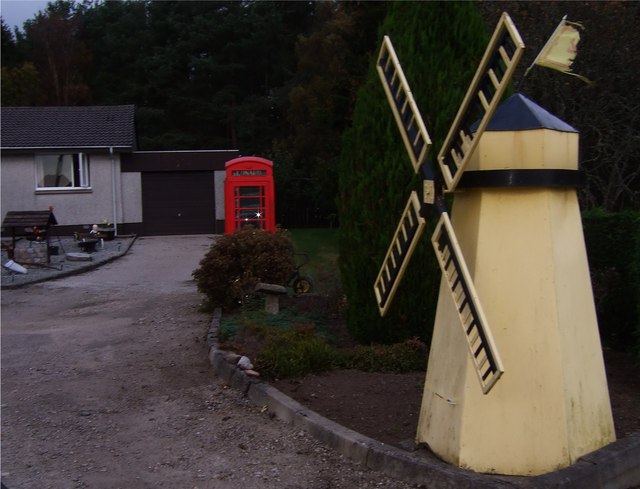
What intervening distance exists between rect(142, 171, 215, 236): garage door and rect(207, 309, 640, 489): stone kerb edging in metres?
22.7

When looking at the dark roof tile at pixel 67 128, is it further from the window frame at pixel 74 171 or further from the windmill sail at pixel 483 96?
the windmill sail at pixel 483 96

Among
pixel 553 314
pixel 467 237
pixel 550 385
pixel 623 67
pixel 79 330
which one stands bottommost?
pixel 79 330

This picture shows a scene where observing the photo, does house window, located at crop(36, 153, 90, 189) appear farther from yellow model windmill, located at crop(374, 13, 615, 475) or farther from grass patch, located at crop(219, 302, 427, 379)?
yellow model windmill, located at crop(374, 13, 615, 475)

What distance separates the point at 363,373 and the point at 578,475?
3.15m

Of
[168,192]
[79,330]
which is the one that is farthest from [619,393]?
[168,192]

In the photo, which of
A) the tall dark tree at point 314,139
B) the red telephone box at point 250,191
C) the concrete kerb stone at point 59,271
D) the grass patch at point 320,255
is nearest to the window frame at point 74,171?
the red telephone box at point 250,191

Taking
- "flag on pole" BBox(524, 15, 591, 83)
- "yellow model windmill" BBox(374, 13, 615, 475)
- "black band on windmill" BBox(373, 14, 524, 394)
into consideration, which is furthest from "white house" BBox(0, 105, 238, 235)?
"flag on pole" BBox(524, 15, 591, 83)

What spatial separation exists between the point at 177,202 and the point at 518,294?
2428cm

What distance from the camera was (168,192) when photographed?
91.9 ft

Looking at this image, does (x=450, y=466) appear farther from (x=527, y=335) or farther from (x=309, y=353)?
(x=309, y=353)

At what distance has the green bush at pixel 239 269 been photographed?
418 inches

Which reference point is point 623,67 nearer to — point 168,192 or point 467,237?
point 467,237

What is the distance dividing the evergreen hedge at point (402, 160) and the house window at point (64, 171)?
20.5 m

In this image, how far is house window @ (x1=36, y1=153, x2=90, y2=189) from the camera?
26.7 m
